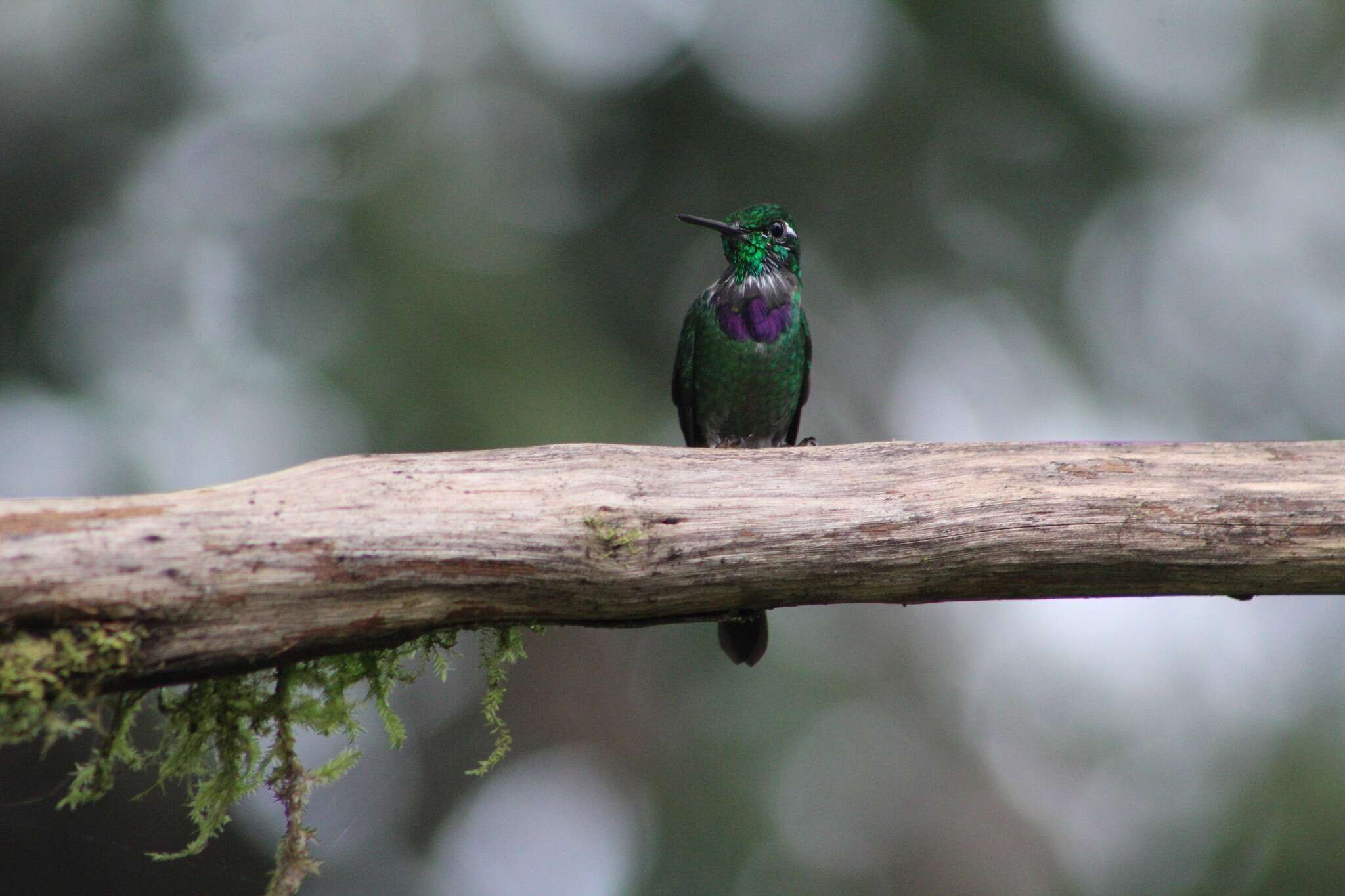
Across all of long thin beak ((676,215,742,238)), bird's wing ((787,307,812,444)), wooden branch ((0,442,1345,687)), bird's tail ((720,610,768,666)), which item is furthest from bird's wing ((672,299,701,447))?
wooden branch ((0,442,1345,687))

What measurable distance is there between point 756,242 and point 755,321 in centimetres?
42

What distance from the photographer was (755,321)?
17.3 feet

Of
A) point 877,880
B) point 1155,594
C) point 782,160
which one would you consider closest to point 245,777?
point 1155,594

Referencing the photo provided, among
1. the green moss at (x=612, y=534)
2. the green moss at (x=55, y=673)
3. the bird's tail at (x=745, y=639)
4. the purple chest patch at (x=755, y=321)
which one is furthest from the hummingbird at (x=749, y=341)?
the green moss at (x=55, y=673)

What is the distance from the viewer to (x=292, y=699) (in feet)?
8.80

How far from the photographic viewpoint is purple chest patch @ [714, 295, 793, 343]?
17.2ft

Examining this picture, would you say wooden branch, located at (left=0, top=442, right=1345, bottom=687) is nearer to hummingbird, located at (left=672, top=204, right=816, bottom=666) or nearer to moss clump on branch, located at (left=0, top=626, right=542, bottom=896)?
moss clump on branch, located at (left=0, top=626, right=542, bottom=896)

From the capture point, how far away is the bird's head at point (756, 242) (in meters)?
5.36

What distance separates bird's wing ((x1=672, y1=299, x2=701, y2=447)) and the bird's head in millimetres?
306

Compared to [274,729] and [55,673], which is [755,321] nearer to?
[274,729]

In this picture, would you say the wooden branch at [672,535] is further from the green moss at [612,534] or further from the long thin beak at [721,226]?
the long thin beak at [721,226]

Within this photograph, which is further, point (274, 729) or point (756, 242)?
point (756, 242)

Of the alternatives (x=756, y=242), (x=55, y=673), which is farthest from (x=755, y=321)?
(x=55, y=673)

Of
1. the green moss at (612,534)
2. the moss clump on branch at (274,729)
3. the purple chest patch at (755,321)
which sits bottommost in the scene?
the moss clump on branch at (274,729)
